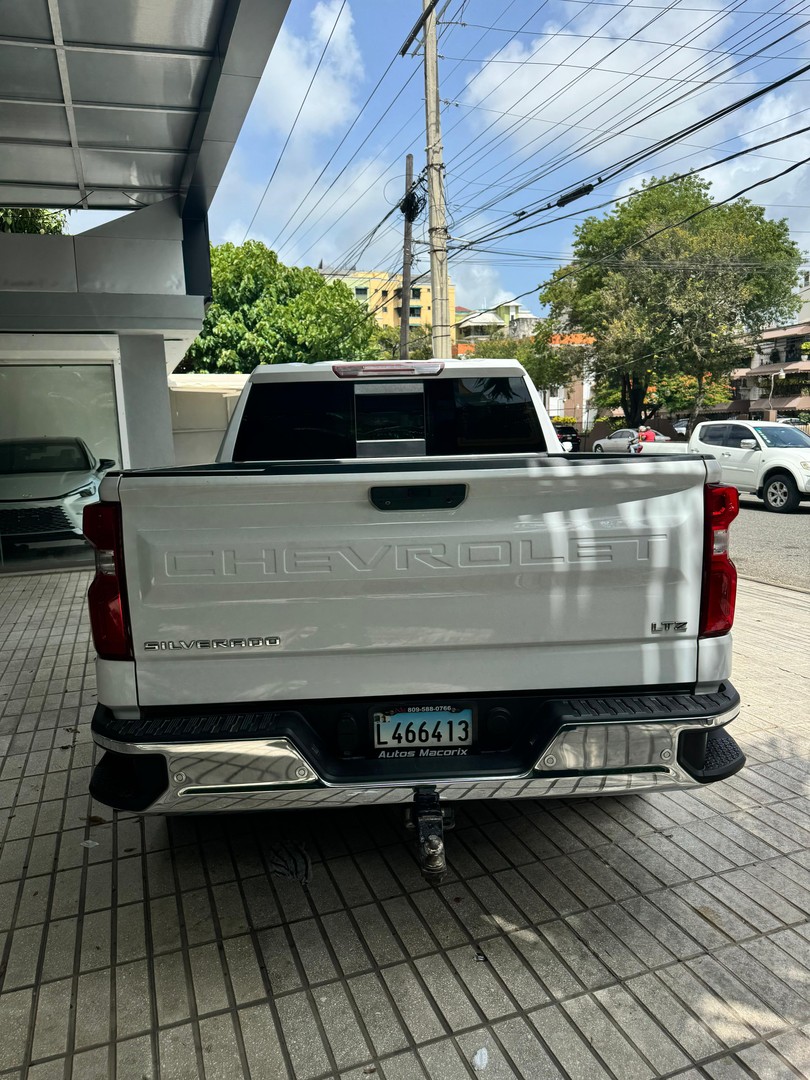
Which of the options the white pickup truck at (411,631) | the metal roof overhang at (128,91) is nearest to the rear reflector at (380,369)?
the white pickup truck at (411,631)

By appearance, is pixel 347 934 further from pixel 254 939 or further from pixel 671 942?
pixel 671 942

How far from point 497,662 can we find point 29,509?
9.28 meters

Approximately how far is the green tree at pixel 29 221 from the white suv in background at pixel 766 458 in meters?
12.4

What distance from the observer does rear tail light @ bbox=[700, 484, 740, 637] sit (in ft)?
8.13

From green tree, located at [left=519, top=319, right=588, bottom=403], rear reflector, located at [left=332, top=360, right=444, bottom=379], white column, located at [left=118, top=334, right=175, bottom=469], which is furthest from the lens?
green tree, located at [left=519, top=319, right=588, bottom=403]

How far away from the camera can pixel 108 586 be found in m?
2.41

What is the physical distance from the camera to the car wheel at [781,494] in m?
14.0

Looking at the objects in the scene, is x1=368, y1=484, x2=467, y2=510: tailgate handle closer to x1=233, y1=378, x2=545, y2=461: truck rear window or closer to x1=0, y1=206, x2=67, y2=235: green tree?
x1=233, y1=378, x2=545, y2=461: truck rear window

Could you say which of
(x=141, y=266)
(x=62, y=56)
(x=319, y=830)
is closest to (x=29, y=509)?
(x=141, y=266)

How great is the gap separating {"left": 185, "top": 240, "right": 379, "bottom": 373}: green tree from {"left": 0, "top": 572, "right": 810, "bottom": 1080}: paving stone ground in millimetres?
21630

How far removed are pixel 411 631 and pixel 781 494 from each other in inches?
541

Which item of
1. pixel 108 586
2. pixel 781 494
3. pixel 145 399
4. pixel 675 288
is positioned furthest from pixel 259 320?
pixel 108 586

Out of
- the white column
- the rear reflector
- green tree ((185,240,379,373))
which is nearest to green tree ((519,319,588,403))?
green tree ((185,240,379,373))

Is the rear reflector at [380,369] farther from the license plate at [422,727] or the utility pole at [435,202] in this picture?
the utility pole at [435,202]
